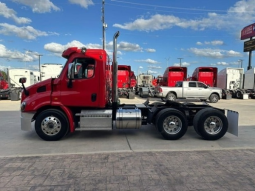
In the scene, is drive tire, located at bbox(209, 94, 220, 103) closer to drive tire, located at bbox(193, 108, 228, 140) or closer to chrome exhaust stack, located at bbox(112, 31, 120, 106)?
drive tire, located at bbox(193, 108, 228, 140)

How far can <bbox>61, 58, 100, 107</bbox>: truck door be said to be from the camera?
20.0ft

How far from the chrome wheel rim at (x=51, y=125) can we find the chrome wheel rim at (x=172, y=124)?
10.2 ft

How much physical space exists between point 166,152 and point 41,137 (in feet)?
11.7

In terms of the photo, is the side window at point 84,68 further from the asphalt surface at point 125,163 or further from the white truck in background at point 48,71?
→ the white truck in background at point 48,71

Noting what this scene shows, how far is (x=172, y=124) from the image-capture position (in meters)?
6.38

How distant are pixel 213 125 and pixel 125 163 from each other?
333 cm

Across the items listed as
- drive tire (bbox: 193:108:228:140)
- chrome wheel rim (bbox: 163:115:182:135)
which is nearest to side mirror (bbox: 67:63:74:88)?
chrome wheel rim (bbox: 163:115:182:135)

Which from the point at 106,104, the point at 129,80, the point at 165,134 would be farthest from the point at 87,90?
the point at 129,80

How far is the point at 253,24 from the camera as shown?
33.9 metres

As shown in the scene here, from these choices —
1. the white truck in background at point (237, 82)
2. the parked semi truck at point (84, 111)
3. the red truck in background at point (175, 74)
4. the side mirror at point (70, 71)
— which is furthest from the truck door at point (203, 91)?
the side mirror at point (70, 71)

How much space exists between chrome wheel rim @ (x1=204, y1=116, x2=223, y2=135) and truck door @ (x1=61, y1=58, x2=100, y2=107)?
3407 mm

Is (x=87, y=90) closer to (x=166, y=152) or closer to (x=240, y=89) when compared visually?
(x=166, y=152)

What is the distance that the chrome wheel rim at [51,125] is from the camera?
6.07m

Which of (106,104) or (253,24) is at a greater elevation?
(253,24)
